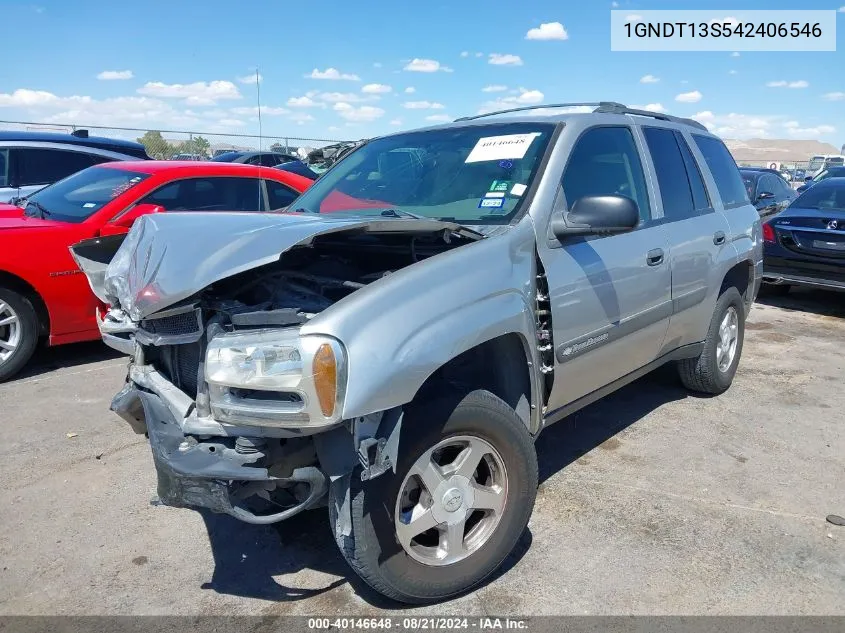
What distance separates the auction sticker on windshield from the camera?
11.0 ft

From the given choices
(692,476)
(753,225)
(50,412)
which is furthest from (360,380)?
(753,225)

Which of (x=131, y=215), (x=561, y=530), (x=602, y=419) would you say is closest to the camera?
(x=561, y=530)

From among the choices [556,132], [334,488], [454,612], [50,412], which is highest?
[556,132]

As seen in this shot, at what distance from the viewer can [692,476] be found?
12.4ft

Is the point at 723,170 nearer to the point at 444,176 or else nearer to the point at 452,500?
the point at 444,176

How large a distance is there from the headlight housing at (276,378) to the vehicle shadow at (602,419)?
196 cm

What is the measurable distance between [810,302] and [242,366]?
855cm

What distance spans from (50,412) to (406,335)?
3.45 m

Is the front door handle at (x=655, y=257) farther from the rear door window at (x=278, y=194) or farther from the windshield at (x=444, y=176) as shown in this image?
the rear door window at (x=278, y=194)

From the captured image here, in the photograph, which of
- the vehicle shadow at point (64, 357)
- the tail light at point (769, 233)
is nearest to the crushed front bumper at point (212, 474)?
the vehicle shadow at point (64, 357)

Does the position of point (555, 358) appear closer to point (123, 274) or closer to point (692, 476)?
point (692, 476)

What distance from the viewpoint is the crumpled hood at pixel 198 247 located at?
7.84 feet

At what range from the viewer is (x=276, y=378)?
2.19 metres

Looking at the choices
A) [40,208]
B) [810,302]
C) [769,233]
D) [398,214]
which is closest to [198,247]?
[398,214]
